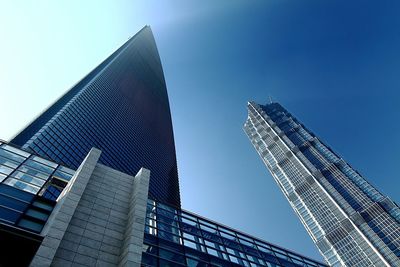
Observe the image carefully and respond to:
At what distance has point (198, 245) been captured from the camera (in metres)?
31.8

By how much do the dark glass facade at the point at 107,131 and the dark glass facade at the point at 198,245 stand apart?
2006 inches

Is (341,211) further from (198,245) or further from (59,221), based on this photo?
(59,221)

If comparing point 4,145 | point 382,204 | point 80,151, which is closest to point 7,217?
point 4,145

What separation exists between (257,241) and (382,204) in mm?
137089

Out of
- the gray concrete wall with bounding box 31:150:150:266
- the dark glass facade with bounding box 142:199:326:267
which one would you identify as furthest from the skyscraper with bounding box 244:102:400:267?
the gray concrete wall with bounding box 31:150:150:266

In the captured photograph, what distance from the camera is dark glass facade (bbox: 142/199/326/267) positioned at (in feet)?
88.5

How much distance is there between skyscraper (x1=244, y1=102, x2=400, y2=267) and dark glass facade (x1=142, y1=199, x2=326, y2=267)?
11345 cm

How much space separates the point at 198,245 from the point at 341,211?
144496mm

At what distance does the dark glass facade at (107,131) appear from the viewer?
99250 mm

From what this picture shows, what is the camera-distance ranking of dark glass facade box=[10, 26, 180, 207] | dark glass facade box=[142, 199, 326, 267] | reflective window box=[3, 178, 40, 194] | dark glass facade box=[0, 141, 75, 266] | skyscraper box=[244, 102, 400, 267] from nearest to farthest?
dark glass facade box=[0, 141, 75, 266] < reflective window box=[3, 178, 40, 194] < dark glass facade box=[142, 199, 326, 267] < dark glass facade box=[10, 26, 180, 207] < skyscraper box=[244, 102, 400, 267]

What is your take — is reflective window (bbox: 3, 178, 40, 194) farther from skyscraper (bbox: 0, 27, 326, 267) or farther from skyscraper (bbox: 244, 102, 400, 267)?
skyscraper (bbox: 244, 102, 400, 267)

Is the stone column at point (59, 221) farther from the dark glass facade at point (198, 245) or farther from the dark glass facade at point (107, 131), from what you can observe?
the dark glass facade at point (107, 131)

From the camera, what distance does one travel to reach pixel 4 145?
32.3 m

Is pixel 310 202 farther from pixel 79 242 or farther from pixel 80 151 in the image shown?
pixel 79 242
